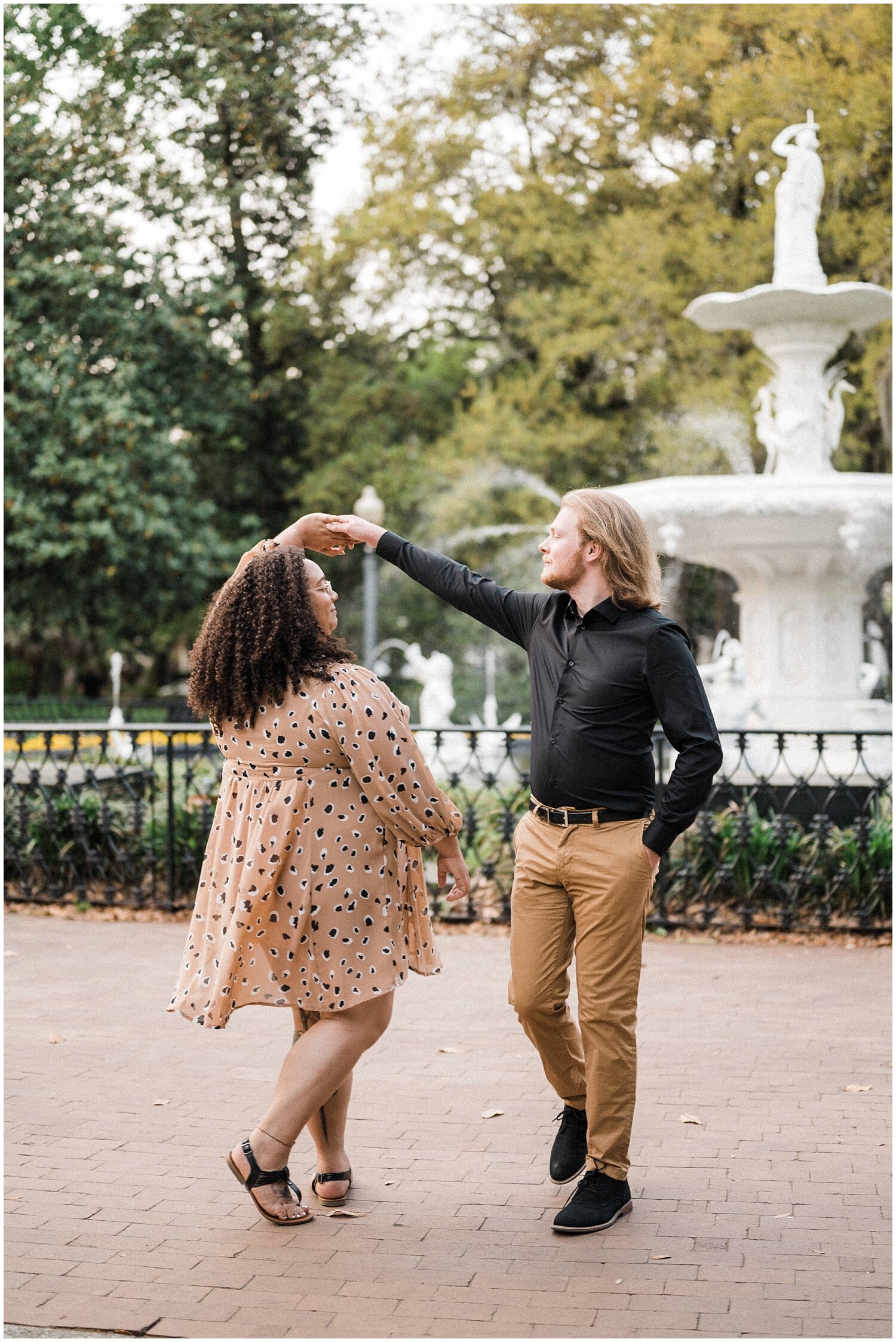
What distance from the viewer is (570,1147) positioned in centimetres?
446

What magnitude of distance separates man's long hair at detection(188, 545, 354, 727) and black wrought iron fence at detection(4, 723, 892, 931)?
166 inches

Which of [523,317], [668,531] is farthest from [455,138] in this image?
[668,531]

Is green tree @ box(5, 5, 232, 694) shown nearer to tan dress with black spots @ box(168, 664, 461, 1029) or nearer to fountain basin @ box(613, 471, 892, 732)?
fountain basin @ box(613, 471, 892, 732)

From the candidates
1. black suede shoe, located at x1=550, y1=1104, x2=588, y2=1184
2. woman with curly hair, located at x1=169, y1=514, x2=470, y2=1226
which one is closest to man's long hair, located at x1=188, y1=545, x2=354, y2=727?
woman with curly hair, located at x1=169, y1=514, x2=470, y2=1226

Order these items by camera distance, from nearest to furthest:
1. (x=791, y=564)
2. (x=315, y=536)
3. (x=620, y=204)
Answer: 1. (x=315, y=536)
2. (x=791, y=564)
3. (x=620, y=204)

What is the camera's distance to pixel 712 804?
32.3 feet

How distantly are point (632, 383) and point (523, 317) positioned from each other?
2129 mm

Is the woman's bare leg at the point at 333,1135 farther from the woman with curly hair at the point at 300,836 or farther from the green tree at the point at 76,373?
the green tree at the point at 76,373

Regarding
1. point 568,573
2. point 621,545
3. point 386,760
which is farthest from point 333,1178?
point 621,545

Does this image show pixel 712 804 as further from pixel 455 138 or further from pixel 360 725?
pixel 455 138

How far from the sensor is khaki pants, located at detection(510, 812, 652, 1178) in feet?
13.4

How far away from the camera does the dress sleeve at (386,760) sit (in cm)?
407

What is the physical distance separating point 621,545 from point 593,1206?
1838mm

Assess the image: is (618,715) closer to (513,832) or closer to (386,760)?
(386,760)
